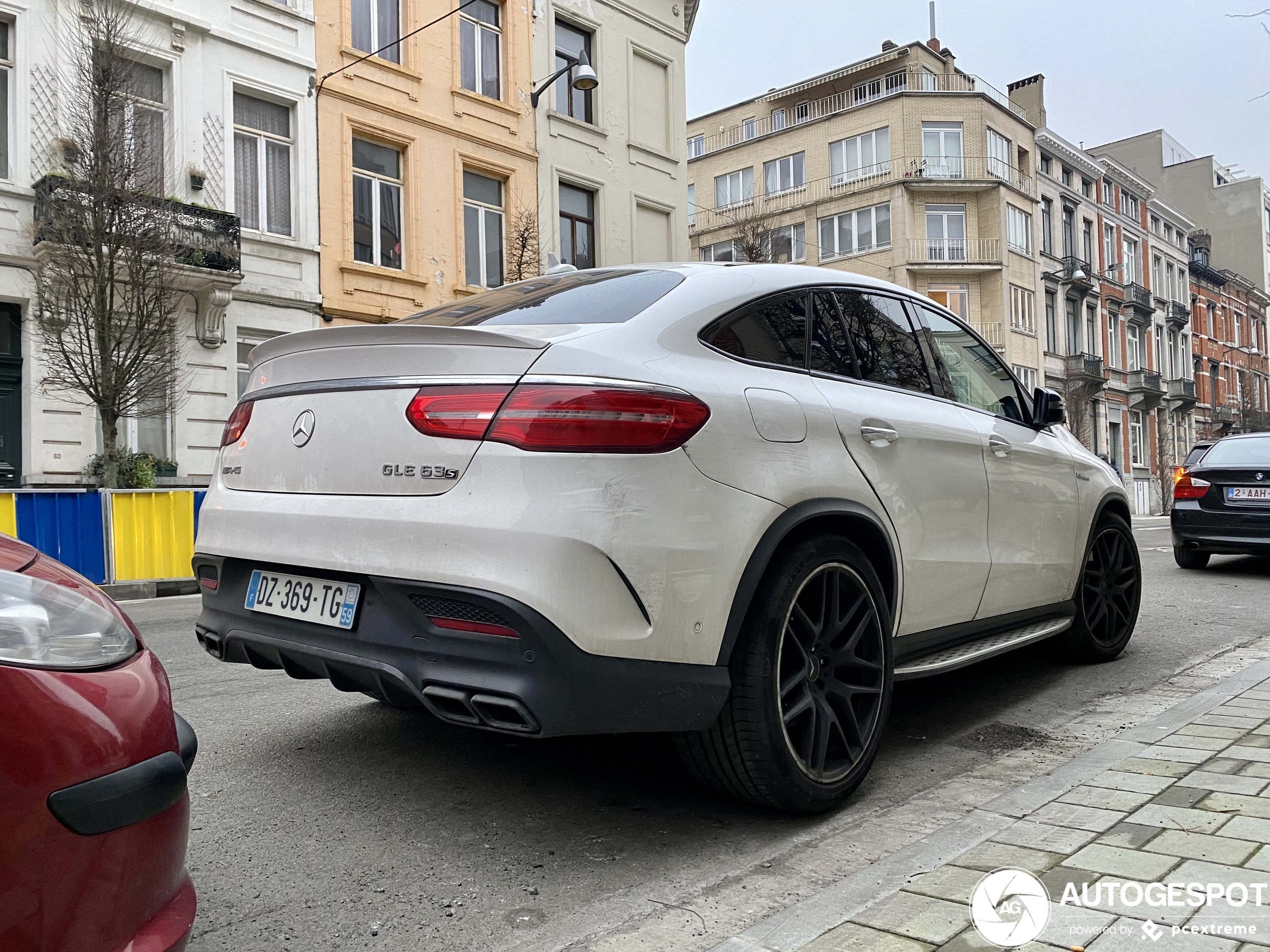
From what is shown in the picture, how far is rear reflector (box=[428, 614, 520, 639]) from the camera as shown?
2455mm

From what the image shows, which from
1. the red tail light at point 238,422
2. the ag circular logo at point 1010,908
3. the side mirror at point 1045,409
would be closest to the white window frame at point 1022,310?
the side mirror at point 1045,409

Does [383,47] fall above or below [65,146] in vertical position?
above

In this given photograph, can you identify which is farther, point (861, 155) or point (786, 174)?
point (786, 174)

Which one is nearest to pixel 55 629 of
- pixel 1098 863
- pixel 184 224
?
pixel 1098 863

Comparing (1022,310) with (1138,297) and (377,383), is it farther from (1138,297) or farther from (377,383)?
(377,383)

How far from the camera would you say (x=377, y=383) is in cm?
281

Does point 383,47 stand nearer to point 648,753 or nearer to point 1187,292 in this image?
point 648,753

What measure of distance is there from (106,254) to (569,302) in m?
11.6

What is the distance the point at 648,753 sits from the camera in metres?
3.67

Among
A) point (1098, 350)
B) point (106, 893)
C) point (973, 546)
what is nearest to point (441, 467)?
point (106, 893)

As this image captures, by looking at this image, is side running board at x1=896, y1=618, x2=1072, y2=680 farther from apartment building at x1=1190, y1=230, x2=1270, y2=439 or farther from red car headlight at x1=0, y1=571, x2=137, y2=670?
apartment building at x1=1190, y1=230, x2=1270, y2=439

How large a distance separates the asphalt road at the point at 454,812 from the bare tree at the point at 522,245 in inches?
580

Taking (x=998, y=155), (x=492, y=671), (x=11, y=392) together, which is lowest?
(x=492, y=671)

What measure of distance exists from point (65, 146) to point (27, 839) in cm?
1390
